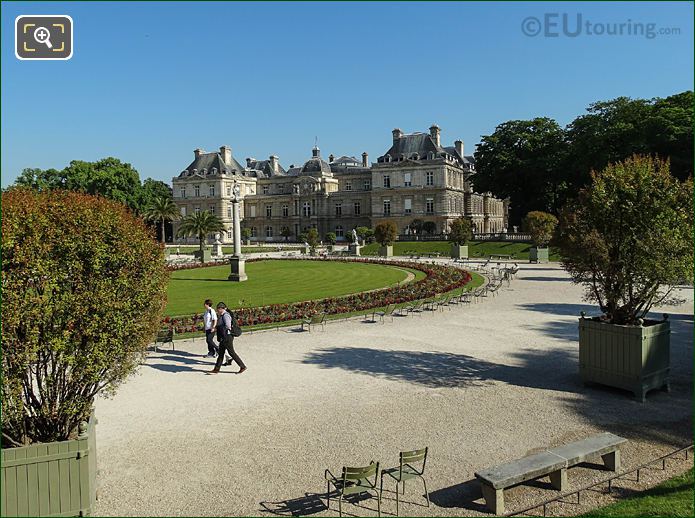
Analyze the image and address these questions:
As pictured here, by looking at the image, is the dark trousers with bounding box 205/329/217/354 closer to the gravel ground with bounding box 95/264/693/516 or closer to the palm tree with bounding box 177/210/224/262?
the gravel ground with bounding box 95/264/693/516

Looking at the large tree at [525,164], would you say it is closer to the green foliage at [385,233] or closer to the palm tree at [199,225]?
the green foliage at [385,233]

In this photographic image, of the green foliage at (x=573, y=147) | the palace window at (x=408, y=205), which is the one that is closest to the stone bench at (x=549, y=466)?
the green foliage at (x=573, y=147)

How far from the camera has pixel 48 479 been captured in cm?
696

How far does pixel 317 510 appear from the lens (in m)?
7.29

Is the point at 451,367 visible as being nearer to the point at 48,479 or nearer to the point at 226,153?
the point at 48,479

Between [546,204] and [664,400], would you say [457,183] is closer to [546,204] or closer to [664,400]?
[546,204]

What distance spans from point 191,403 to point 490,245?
5080 centimetres

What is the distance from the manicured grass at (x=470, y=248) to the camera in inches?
2153

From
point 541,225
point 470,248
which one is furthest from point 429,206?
point 541,225

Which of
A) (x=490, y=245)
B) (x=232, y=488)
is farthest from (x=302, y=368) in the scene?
(x=490, y=245)

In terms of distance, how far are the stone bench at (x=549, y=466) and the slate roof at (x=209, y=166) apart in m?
98.6

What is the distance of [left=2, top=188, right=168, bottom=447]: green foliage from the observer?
22.6 ft

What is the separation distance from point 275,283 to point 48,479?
25704 mm

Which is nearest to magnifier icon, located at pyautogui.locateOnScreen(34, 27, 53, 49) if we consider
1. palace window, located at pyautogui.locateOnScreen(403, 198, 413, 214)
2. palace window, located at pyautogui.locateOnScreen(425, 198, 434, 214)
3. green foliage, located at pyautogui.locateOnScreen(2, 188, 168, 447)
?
green foliage, located at pyautogui.locateOnScreen(2, 188, 168, 447)
